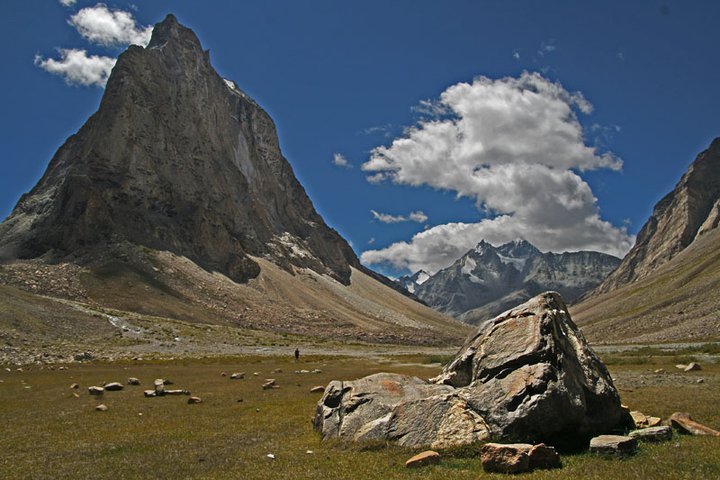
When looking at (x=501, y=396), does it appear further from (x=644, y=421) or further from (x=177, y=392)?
(x=177, y=392)

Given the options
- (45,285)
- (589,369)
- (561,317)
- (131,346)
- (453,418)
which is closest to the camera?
(453,418)

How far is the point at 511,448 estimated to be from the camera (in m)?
16.5

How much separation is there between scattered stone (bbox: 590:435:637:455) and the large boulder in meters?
1.51

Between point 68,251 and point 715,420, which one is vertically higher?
point 68,251

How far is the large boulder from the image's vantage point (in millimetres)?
19172

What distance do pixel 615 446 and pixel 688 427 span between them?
497cm

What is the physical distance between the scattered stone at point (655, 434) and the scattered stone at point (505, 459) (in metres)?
5.95

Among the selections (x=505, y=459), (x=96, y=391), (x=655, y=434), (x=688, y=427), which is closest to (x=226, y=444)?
(x=505, y=459)

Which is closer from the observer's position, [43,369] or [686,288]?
[43,369]

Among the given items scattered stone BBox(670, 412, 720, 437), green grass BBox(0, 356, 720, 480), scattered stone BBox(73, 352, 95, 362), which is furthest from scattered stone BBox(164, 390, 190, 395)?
scattered stone BBox(73, 352, 95, 362)

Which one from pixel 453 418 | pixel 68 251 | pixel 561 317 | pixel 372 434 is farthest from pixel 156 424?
pixel 68 251

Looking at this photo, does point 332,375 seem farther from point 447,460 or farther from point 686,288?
point 686,288

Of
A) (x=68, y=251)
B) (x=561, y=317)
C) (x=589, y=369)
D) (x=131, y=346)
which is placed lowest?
(x=131, y=346)

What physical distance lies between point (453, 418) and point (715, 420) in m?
12.4
